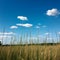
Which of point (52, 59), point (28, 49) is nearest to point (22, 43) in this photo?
point (28, 49)

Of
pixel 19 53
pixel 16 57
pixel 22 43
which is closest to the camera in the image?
pixel 16 57

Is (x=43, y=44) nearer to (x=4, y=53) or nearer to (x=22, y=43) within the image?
(x=22, y=43)

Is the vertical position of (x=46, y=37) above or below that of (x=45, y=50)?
above

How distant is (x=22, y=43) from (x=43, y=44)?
2.19 feet

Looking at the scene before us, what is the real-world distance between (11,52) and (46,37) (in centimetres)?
117

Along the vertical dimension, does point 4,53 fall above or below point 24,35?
below

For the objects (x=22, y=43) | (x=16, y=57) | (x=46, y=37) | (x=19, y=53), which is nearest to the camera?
(x=16, y=57)

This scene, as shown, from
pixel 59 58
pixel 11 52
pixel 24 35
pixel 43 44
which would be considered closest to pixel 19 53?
pixel 11 52

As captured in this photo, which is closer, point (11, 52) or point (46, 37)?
point (11, 52)

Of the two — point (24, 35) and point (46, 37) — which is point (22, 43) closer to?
point (24, 35)

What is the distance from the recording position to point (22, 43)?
14.6ft

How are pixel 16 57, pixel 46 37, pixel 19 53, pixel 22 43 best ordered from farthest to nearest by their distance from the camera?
pixel 46 37
pixel 22 43
pixel 19 53
pixel 16 57

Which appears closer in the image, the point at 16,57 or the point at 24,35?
the point at 16,57

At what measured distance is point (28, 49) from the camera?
170 inches
